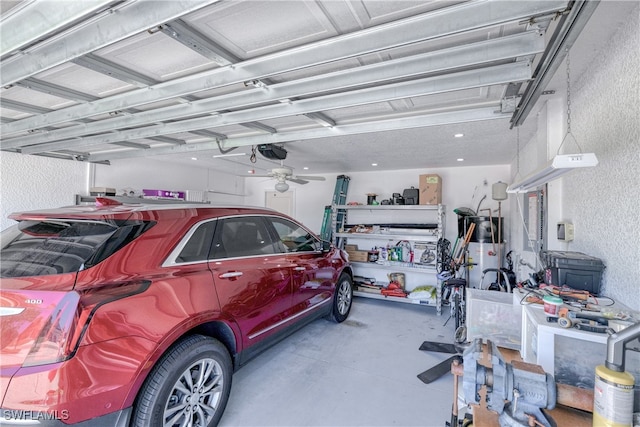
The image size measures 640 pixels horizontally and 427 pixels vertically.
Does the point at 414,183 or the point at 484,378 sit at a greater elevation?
the point at 414,183

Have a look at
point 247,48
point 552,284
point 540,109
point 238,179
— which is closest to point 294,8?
point 247,48

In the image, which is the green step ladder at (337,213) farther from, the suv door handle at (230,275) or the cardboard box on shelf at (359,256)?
the suv door handle at (230,275)

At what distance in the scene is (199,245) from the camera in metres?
1.96

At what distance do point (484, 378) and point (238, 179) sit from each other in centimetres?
757

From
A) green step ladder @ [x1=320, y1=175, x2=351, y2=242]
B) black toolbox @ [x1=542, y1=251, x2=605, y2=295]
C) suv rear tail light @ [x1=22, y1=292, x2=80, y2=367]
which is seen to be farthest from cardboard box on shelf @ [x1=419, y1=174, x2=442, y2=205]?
suv rear tail light @ [x1=22, y1=292, x2=80, y2=367]

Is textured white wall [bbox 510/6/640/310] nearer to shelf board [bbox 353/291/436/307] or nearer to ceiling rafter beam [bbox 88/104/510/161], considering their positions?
ceiling rafter beam [bbox 88/104/510/161]

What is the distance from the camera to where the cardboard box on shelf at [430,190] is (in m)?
4.82

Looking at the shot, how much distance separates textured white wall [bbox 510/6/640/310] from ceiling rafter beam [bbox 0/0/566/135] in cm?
85

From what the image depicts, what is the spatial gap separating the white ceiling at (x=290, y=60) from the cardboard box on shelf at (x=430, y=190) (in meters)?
1.51

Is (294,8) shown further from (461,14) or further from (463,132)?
(463,132)

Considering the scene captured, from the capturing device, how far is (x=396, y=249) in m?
5.20

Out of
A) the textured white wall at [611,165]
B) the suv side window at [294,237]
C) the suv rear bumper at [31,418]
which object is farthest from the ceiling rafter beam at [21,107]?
the textured white wall at [611,165]

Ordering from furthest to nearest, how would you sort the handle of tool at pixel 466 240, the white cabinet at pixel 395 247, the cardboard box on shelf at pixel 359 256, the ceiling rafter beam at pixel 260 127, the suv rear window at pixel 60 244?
the cardboard box on shelf at pixel 359 256 < the white cabinet at pixel 395 247 < the handle of tool at pixel 466 240 < the ceiling rafter beam at pixel 260 127 < the suv rear window at pixel 60 244

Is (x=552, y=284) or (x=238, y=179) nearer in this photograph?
(x=552, y=284)
